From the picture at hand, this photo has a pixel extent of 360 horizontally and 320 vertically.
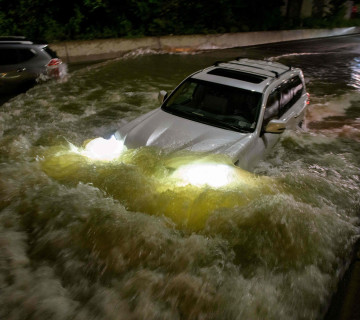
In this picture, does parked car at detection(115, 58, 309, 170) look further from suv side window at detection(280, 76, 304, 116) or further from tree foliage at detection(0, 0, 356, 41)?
tree foliage at detection(0, 0, 356, 41)

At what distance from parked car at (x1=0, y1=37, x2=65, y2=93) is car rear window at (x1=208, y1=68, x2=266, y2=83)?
4880mm

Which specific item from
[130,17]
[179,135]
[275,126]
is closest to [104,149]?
[179,135]

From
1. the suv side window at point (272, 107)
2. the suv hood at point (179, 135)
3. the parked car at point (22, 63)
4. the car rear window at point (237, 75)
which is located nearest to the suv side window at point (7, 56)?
the parked car at point (22, 63)

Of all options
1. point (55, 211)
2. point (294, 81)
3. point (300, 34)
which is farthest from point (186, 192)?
point (300, 34)

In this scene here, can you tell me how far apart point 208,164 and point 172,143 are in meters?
0.60

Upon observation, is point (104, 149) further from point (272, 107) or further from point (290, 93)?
point (290, 93)

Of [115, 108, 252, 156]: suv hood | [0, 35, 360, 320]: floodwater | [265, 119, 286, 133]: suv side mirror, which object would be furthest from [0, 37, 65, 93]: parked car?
[265, 119, 286, 133]: suv side mirror

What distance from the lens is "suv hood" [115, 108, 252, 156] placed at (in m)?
4.52

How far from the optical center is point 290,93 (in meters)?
6.21

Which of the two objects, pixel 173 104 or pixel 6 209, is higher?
pixel 173 104

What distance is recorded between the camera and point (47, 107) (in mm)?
8766

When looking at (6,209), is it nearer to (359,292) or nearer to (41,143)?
(41,143)

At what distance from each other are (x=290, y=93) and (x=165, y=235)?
3.75 metres

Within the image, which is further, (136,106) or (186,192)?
(136,106)
